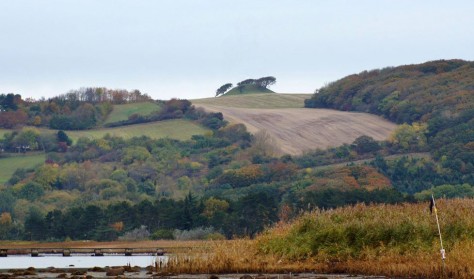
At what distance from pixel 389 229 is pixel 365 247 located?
1.43m

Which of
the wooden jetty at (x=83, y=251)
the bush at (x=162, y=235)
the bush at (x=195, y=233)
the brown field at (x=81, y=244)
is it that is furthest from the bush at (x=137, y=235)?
the wooden jetty at (x=83, y=251)

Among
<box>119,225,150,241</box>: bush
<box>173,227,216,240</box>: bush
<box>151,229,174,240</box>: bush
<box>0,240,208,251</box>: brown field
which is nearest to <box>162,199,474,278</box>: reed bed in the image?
<box>0,240,208,251</box>: brown field

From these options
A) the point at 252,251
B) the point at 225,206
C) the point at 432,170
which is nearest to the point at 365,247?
the point at 252,251

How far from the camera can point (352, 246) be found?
204ft

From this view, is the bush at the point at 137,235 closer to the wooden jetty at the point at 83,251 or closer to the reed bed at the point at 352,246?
the wooden jetty at the point at 83,251

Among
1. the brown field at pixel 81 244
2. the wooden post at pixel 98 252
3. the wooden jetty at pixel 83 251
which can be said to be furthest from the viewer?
the brown field at pixel 81 244

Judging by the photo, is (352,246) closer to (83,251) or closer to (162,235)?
(83,251)

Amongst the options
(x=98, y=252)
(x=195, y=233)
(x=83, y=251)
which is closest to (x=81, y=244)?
(x=195, y=233)

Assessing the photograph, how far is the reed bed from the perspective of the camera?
5850 centimetres

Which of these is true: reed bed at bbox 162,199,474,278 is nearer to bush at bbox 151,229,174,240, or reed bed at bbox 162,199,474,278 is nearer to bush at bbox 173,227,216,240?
bush at bbox 173,227,216,240

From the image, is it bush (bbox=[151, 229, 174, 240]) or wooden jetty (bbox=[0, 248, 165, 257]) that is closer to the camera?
wooden jetty (bbox=[0, 248, 165, 257])

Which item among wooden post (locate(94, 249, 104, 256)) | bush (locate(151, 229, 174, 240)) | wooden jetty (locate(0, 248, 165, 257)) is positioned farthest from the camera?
bush (locate(151, 229, 174, 240))

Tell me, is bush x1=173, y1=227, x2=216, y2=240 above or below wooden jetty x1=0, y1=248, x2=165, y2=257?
below

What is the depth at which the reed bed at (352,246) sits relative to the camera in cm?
5850
